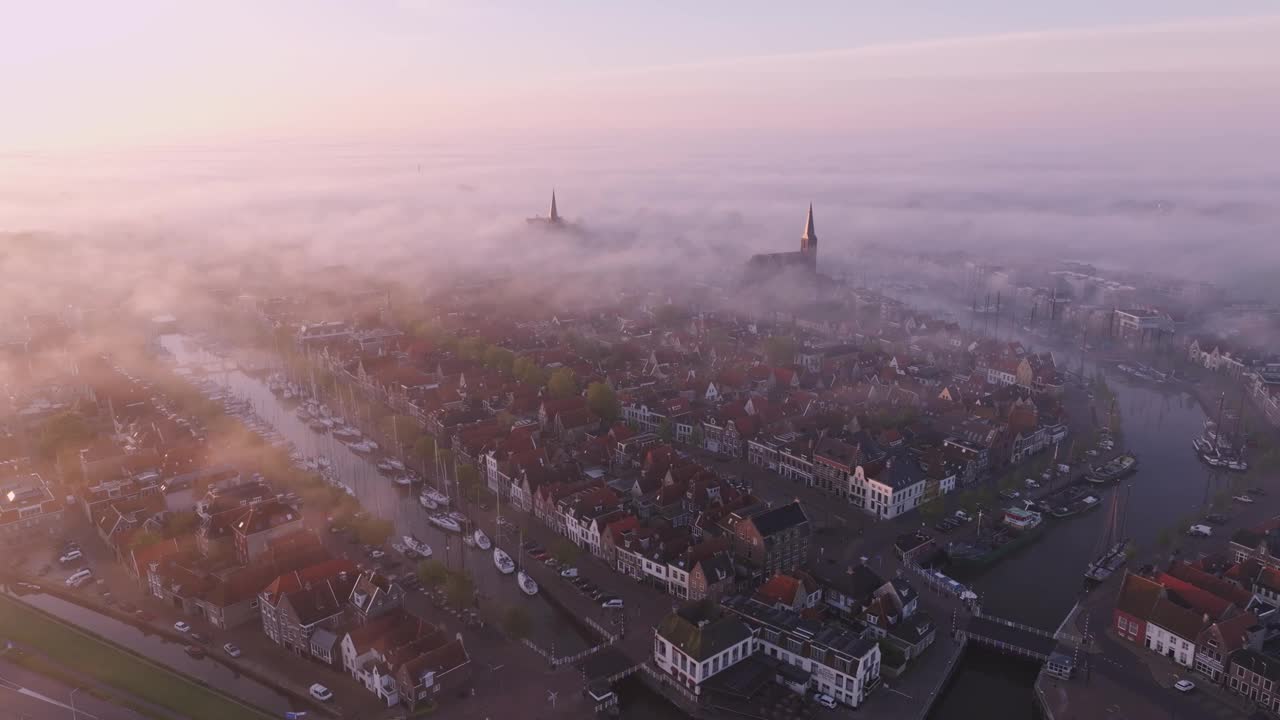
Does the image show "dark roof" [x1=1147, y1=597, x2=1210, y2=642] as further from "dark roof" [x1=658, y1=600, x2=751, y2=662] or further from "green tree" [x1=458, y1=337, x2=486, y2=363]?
"green tree" [x1=458, y1=337, x2=486, y2=363]

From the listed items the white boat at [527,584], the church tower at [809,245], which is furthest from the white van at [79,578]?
the church tower at [809,245]

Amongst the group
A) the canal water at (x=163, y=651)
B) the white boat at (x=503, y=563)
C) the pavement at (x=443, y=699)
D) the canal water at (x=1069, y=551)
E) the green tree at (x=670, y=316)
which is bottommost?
the canal water at (x=1069, y=551)

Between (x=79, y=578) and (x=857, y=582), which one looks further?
(x=79, y=578)

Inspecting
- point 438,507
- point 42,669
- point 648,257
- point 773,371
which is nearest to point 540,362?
point 773,371

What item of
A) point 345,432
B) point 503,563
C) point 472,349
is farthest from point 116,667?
point 472,349

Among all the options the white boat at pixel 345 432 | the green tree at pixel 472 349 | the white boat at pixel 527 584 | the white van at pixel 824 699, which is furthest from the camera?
the green tree at pixel 472 349

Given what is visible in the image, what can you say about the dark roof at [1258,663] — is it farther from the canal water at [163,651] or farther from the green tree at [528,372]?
the green tree at [528,372]

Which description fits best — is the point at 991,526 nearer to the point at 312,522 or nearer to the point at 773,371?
the point at 773,371

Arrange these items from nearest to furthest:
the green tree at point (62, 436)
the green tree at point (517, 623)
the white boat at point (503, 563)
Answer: the green tree at point (517, 623) → the white boat at point (503, 563) → the green tree at point (62, 436)

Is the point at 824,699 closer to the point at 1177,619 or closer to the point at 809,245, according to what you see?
the point at 1177,619
